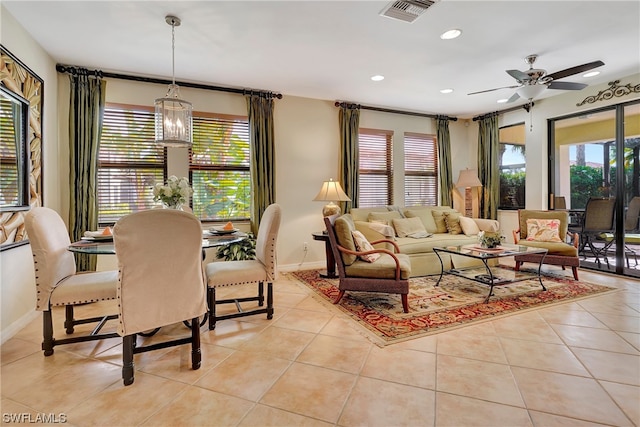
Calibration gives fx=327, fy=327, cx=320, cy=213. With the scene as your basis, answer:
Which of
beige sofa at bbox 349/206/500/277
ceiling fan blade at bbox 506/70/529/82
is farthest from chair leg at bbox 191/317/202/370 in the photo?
ceiling fan blade at bbox 506/70/529/82

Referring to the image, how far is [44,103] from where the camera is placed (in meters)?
3.41

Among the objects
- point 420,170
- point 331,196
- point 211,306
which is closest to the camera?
point 211,306

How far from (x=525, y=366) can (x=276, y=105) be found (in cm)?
434

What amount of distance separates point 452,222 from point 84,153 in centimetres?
519

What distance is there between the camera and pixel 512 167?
5.95m

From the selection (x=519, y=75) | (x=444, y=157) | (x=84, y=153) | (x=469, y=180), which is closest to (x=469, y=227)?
(x=469, y=180)

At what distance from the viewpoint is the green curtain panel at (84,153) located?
12.5 ft

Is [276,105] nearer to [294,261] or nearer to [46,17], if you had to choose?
[294,261]

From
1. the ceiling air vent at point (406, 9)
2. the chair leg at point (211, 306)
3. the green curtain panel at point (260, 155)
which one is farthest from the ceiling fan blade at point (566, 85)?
the chair leg at point (211, 306)

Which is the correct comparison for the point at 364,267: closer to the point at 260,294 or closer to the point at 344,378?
the point at 260,294

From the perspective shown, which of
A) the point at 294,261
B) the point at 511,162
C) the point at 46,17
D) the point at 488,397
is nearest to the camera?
the point at 488,397

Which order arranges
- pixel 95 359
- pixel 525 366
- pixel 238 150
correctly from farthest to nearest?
pixel 238 150, pixel 95 359, pixel 525 366

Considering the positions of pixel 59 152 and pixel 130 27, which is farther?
pixel 59 152

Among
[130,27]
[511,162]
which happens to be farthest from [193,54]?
[511,162]
